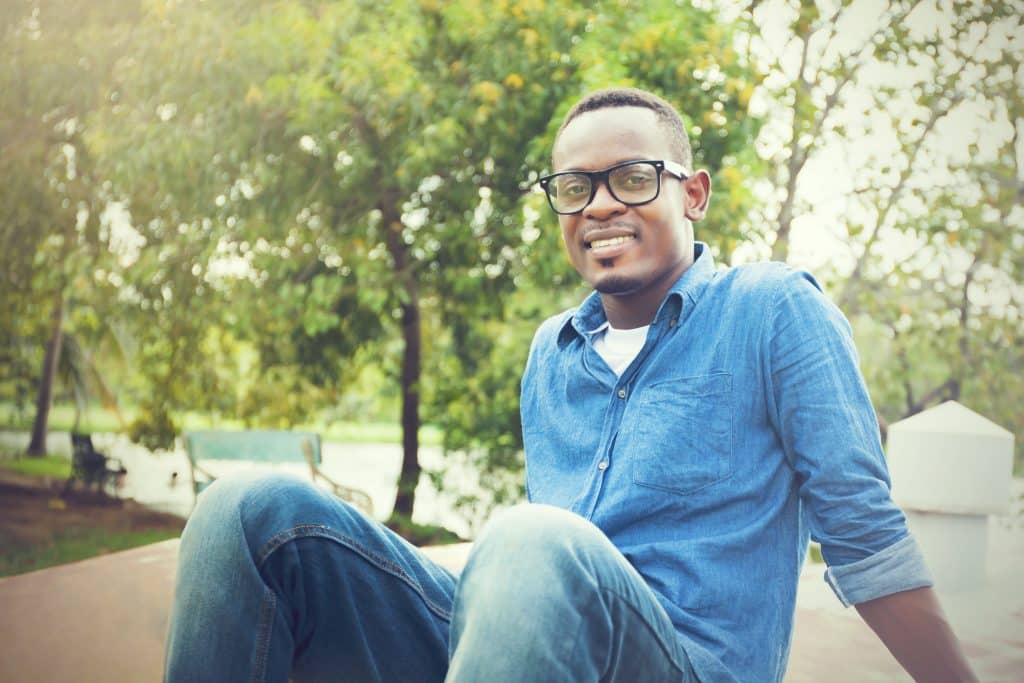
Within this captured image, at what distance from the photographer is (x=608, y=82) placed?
4594 mm

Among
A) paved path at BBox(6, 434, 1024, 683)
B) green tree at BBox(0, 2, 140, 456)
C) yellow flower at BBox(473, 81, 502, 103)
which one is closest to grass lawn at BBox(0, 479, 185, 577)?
green tree at BBox(0, 2, 140, 456)

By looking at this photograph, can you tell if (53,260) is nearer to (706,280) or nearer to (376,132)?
(376,132)

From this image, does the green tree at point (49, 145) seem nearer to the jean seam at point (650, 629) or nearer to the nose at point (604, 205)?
the nose at point (604, 205)

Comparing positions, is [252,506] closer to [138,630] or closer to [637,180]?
[637,180]

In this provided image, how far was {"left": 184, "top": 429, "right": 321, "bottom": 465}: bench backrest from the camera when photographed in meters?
6.92

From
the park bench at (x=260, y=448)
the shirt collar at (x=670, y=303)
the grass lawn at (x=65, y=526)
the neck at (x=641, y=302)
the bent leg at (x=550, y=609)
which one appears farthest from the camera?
the grass lawn at (x=65, y=526)

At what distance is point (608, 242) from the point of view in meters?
1.78

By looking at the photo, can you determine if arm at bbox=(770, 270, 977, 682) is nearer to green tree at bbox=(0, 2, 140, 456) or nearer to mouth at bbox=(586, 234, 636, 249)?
mouth at bbox=(586, 234, 636, 249)

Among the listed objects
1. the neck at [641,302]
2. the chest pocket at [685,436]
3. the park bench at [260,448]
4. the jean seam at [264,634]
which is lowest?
the park bench at [260,448]

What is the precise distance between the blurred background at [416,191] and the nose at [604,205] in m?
3.03

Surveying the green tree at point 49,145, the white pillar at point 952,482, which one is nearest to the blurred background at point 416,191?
the green tree at point 49,145

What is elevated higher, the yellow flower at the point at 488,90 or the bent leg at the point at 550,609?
the yellow flower at the point at 488,90

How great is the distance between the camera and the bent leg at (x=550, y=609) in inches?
46.4

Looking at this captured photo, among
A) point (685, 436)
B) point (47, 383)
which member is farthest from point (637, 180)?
point (47, 383)
